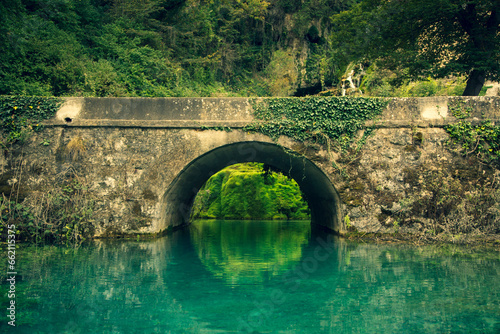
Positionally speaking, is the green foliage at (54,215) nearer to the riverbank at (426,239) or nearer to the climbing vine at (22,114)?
the climbing vine at (22,114)

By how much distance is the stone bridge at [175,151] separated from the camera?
37.0 feet

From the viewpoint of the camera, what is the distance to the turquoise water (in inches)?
175

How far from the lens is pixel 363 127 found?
1139 centimetres

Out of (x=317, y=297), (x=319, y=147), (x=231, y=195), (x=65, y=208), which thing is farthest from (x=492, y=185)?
(x=231, y=195)

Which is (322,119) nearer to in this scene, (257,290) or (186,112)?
(186,112)

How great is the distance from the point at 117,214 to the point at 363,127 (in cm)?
739

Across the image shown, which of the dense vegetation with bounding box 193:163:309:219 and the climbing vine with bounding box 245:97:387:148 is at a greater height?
the climbing vine with bounding box 245:97:387:148

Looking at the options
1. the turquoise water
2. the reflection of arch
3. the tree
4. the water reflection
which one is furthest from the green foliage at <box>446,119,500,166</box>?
the water reflection

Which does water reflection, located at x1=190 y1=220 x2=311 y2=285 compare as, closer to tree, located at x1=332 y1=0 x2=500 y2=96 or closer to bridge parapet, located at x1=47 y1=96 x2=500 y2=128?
bridge parapet, located at x1=47 y1=96 x2=500 y2=128

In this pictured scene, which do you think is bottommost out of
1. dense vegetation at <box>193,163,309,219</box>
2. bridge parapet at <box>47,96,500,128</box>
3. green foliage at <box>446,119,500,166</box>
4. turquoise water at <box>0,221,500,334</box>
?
turquoise water at <box>0,221,500,334</box>

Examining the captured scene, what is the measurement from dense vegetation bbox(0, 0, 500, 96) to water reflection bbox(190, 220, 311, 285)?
8783mm

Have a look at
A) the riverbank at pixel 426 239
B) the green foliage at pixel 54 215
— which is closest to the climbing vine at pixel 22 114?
the green foliage at pixel 54 215

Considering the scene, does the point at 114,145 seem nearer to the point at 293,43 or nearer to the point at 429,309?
the point at 429,309

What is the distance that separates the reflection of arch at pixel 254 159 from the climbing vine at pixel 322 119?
0.55 metres
